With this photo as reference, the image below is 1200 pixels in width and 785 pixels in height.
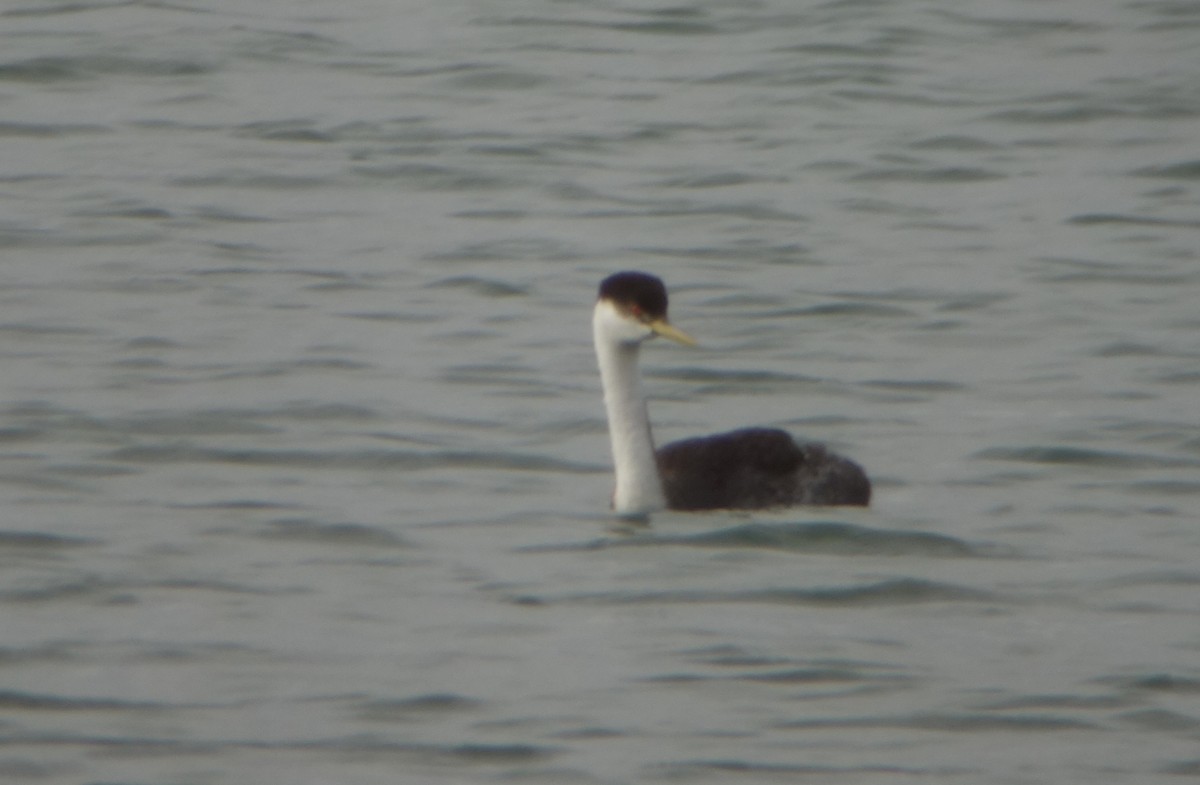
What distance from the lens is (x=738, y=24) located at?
904 inches

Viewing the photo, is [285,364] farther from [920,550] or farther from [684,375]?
[920,550]

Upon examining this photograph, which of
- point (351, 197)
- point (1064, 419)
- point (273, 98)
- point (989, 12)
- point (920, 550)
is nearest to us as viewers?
point (920, 550)

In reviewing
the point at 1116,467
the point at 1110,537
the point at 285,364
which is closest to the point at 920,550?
the point at 1110,537

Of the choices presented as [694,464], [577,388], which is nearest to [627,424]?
[694,464]

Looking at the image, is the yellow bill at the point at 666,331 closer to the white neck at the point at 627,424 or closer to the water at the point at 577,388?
the white neck at the point at 627,424

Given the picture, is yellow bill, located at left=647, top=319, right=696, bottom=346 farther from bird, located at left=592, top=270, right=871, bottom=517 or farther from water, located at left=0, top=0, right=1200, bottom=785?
water, located at left=0, top=0, right=1200, bottom=785

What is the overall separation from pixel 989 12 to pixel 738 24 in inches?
86.5

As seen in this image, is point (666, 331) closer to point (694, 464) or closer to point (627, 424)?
point (627, 424)

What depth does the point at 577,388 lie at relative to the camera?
497 inches

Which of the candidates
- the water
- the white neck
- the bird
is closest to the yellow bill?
the bird

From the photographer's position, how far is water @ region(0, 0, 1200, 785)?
7.73 m

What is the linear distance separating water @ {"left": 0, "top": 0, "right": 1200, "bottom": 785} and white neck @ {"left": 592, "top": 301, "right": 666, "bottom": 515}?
0.12 metres

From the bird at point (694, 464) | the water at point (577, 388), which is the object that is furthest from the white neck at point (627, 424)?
the water at point (577, 388)

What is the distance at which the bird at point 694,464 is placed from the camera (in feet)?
32.7
